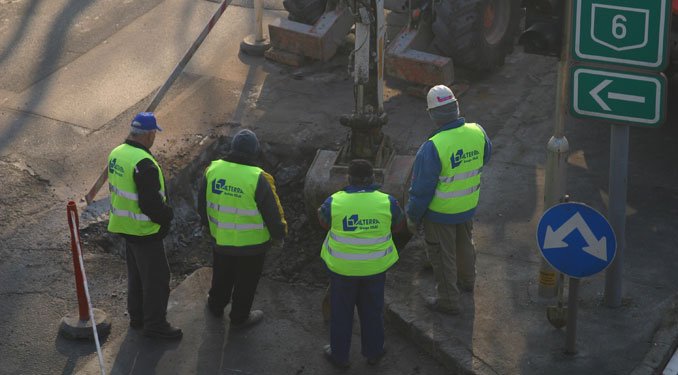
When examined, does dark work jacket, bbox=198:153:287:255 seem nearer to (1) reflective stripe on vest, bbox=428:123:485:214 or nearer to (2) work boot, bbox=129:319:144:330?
(2) work boot, bbox=129:319:144:330

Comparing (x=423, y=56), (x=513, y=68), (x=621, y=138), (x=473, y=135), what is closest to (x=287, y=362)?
(x=473, y=135)

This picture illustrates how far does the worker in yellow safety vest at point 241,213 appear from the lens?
860 cm

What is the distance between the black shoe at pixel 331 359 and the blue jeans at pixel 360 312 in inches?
1.5

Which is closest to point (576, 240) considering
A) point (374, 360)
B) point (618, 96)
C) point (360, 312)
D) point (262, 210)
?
point (618, 96)

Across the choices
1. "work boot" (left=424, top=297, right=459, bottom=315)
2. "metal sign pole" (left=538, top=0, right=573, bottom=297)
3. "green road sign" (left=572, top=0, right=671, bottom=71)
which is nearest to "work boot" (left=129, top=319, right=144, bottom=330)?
"work boot" (left=424, top=297, right=459, bottom=315)

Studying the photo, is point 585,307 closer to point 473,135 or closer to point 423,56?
point 473,135

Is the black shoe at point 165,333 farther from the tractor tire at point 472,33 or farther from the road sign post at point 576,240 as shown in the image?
the tractor tire at point 472,33

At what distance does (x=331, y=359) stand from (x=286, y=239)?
255cm

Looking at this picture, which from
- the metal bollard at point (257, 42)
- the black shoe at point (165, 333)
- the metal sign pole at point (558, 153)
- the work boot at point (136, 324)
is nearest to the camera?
the metal sign pole at point (558, 153)

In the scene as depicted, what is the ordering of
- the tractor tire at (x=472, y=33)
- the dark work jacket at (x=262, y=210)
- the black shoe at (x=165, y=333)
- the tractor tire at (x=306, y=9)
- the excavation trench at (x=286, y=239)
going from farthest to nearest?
1. the tractor tire at (x=306, y=9)
2. the tractor tire at (x=472, y=33)
3. the excavation trench at (x=286, y=239)
4. the black shoe at (x=165, y=333)
5. the dark work jacket at (x=262, y=210)

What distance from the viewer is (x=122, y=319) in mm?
9516

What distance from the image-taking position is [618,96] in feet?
26.9

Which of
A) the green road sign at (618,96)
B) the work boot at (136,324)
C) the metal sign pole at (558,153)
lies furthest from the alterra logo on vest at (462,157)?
the work boot at (136,324)

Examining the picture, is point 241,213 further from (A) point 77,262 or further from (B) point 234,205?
(A) point 77,262
